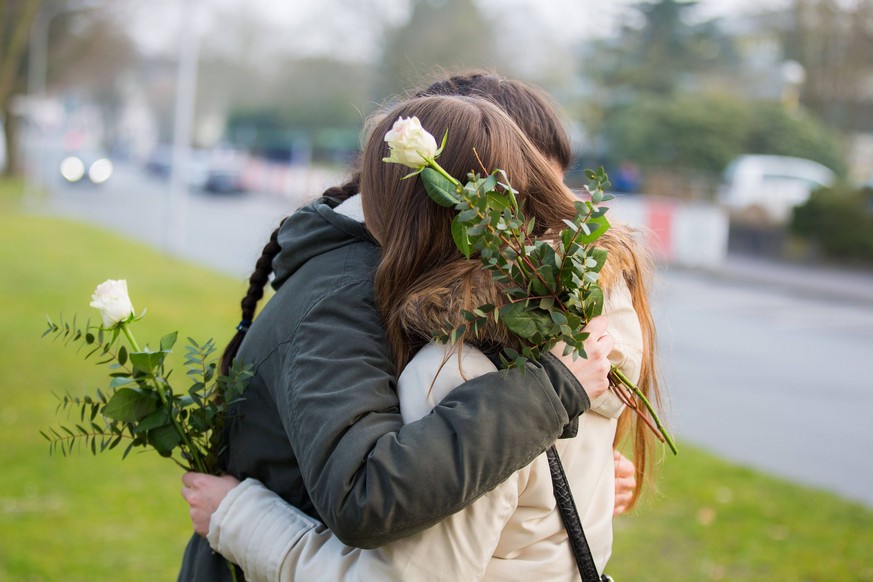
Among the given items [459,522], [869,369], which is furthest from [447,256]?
[869,369]

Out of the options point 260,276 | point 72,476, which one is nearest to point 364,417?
point 260,276

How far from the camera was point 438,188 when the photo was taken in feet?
5.12

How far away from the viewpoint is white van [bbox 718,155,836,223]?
21656mm

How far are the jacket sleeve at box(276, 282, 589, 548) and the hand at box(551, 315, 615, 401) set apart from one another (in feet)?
0.08

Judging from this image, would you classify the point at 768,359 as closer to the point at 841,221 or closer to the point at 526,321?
the point at 526,321

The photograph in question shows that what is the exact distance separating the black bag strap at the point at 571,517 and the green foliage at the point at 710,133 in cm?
2348

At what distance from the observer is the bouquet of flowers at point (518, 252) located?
1501 millimetres

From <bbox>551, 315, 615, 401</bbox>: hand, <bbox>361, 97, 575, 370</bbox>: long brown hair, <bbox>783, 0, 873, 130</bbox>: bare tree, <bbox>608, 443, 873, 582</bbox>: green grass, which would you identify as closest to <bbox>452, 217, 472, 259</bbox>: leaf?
<bbox>361, 97, 575, 370</bbox>: long brown hair

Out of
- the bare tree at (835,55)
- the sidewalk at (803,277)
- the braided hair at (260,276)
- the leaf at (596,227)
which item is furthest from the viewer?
the bare tree at (835,55)

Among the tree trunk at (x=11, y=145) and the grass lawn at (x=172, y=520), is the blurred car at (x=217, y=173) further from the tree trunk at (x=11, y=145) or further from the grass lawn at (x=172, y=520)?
the grass lawn at (x=172, y=520)

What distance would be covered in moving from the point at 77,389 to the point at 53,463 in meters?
1.39

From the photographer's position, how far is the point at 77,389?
657 centimetres

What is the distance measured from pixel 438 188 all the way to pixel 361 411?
1.25ft

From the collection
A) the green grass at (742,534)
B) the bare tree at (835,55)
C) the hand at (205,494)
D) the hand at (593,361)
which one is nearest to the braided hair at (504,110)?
the hand at (205,494)
